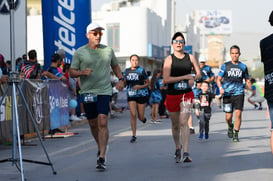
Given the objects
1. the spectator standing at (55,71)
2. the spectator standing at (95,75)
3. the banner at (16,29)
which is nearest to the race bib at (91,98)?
the spectator standing at (95,75)

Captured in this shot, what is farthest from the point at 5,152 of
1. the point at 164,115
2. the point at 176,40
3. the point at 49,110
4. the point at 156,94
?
the point at 164,115

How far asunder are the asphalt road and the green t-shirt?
3.63 ft

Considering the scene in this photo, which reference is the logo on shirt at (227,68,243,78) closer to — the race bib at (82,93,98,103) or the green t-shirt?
the green t-shirt

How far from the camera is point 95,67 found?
8914 millimetres

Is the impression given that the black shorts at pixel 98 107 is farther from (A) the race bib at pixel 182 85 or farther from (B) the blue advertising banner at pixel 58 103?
(B) the blue advertising banner at pixel 58 103

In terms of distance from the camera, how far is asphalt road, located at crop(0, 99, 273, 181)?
8008mm

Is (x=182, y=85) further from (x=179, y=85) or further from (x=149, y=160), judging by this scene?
(x=149, y=160)

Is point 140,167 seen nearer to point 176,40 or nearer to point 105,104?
point 105,104

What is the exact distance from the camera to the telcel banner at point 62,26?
59.1 ft

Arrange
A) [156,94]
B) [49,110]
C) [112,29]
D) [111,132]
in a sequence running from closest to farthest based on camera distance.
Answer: [49,110] → [111,132] → [156,94] → [112,29]

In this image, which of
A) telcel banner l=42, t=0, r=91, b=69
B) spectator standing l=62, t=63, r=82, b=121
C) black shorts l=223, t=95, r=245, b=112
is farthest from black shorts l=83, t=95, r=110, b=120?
telcel banner l=42, t=0, r=91, b=69

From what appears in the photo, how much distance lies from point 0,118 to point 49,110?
2.99 m

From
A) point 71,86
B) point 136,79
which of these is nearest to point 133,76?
point 136,79

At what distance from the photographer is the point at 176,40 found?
374 inches
